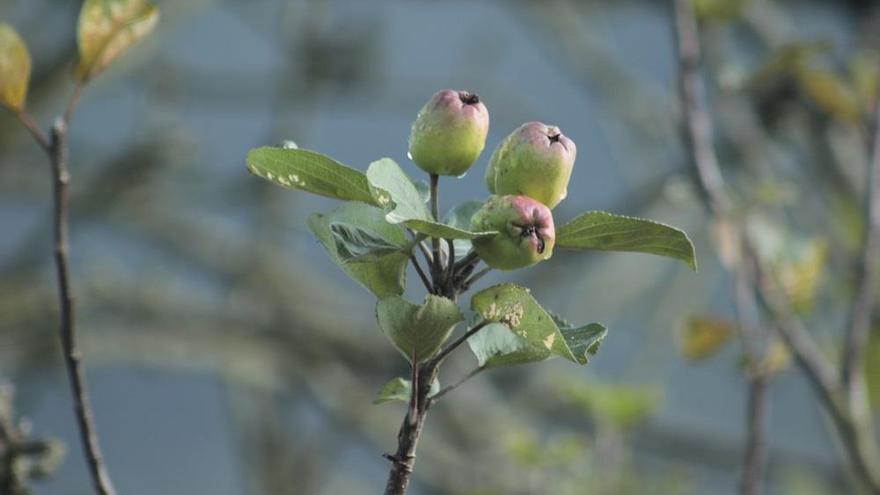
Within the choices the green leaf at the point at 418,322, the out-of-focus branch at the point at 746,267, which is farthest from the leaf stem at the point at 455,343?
the out-of-focus branch at the point at 746,267

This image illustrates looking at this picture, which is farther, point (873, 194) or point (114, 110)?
point (114, 110)

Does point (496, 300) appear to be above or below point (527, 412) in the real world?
below

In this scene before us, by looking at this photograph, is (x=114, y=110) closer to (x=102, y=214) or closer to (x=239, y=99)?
(x=239, y=99)

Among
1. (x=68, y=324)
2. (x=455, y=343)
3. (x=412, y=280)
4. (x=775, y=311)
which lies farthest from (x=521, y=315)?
(x=412, y=280)

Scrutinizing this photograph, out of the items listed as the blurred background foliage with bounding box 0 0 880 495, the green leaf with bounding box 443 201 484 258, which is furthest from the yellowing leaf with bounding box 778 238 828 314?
the green leaf with bounding box 443 201 484 258

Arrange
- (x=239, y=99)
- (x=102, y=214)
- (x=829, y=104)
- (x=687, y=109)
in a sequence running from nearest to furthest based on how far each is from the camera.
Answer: (x=687, y=109) < (x=829, y=104) < (x=102, y=214) < (x=239, y=99)

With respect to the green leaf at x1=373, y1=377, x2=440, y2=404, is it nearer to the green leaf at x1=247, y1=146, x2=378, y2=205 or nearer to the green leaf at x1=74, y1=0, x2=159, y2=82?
the green leaf at x1=247, y1=146, x2=378, y2=205

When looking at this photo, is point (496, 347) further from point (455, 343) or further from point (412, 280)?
point (412, 280)

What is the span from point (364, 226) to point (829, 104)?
0.58m

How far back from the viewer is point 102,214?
1.39 meters

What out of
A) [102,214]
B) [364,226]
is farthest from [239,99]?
[364,226]

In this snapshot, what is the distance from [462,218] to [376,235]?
0.04 meters

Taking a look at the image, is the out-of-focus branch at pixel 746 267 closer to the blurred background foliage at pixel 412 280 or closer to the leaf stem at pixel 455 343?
the blurred background foliage at pixel 412 280

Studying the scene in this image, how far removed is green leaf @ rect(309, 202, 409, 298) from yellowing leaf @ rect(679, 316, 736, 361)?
383 millimetres
